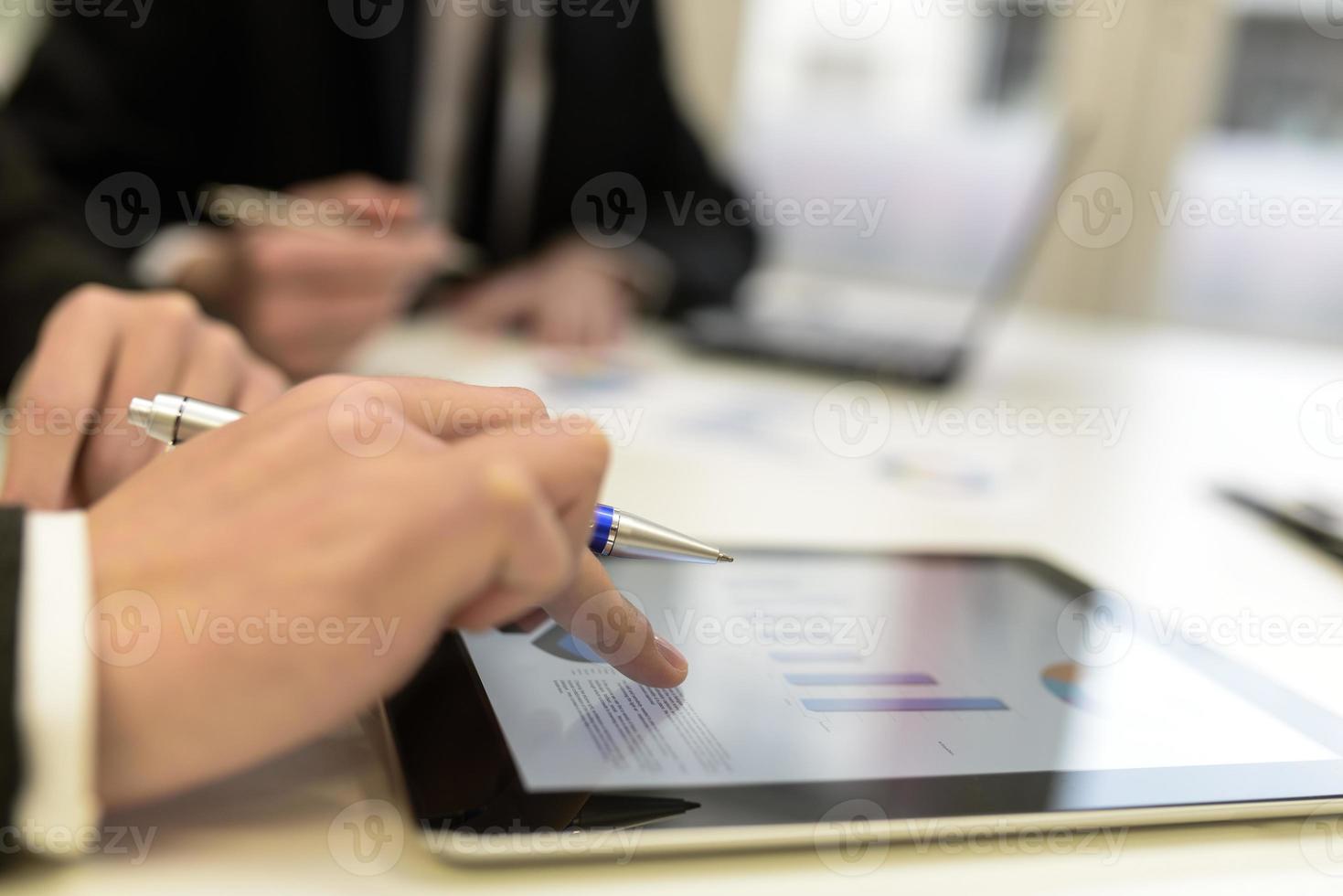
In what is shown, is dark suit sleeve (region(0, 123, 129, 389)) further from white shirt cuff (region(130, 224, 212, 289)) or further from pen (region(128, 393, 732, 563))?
pen (region(128, 393, 732, 563))

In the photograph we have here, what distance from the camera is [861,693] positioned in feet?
1.20

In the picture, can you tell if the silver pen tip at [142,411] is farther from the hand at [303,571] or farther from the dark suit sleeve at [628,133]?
the dark suit sleeve at [628,133]

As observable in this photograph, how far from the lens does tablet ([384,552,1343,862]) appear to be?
0.29 m

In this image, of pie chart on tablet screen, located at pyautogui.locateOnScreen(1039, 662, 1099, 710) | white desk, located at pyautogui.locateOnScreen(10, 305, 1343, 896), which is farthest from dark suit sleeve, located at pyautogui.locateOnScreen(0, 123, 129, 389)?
pie chart on tablet screen, located at pyautogui.locateOnScreen(1039, 662, 1099, 710)

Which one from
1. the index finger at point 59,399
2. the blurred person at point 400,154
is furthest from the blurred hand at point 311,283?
the index finger at point 59,399

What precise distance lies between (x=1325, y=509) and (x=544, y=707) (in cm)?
58

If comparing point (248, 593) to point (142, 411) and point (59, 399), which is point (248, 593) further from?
point (59, 399)

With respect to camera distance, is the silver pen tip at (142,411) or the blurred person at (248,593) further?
the silver pen tip at (142,411)

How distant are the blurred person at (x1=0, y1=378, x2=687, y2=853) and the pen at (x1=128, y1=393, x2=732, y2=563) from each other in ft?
0.15

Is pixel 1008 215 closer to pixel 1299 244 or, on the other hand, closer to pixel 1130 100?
pixel 1130 100

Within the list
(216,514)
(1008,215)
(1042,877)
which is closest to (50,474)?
(216,514)

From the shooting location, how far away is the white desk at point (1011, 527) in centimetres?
28

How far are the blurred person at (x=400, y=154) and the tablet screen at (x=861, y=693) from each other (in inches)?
21.4

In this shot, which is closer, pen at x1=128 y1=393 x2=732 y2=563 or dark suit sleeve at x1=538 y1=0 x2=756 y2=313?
pen at x1=128 y1=393 x2=732 y2=563
